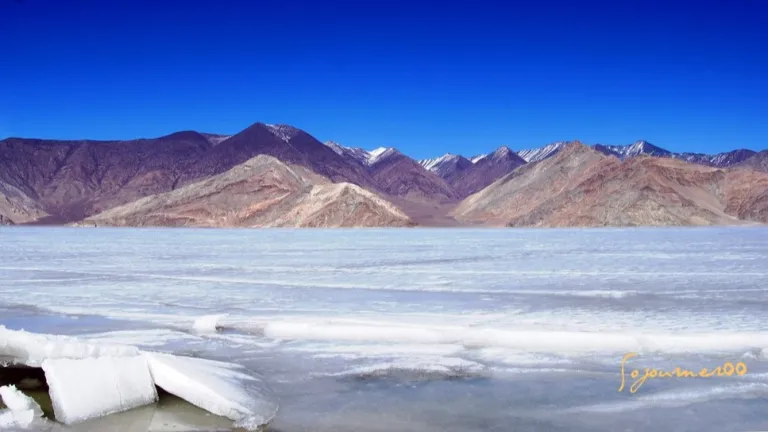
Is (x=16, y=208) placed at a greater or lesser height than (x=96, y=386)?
greater

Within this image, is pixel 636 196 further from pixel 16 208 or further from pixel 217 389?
pixel 16 208

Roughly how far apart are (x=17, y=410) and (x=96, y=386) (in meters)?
0.59

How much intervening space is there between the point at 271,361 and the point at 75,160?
204m

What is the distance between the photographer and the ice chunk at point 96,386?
548 cm

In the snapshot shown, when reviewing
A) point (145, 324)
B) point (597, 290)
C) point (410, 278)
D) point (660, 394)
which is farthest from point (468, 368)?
point (410, 278)

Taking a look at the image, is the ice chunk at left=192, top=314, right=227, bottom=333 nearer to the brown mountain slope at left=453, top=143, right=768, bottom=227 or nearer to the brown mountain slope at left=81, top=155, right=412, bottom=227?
the brown mountain slope at left=453, top=143, right=768, bottom=227

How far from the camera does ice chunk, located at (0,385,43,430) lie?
5.34 metres

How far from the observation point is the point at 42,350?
6719mm

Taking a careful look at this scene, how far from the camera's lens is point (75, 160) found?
634 feet

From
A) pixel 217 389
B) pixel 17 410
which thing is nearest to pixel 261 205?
pixel 217 389

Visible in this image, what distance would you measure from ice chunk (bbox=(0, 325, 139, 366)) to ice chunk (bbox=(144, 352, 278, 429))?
1.72 ft
